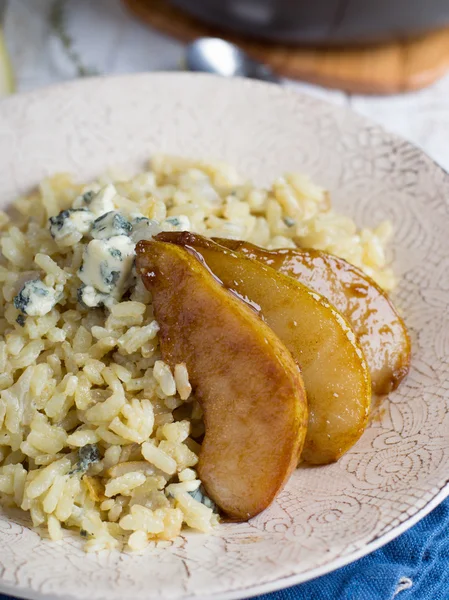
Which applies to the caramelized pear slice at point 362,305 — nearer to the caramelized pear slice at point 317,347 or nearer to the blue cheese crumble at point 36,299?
the caramelized pear slice at point 317,347

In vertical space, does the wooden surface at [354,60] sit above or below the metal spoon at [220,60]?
above

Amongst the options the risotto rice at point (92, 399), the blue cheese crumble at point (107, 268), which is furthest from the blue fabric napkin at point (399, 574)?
the blue cheese crumble at point (107, 268)

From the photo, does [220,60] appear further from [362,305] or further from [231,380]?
[231,380]

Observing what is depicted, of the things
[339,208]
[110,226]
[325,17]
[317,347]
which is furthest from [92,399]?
[325,17]

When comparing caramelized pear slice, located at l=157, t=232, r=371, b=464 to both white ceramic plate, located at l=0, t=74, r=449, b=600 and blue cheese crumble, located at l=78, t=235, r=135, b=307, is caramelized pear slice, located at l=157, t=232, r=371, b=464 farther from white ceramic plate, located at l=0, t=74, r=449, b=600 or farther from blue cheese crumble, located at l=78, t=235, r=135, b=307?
blue cheese crumble, located at l=78, t=235, r=135, b=307

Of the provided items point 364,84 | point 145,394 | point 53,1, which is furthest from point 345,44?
point 145,394

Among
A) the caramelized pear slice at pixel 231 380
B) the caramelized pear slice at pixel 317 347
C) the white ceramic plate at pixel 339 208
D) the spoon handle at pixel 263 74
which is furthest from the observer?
the spoon handle at pixel 263 74
